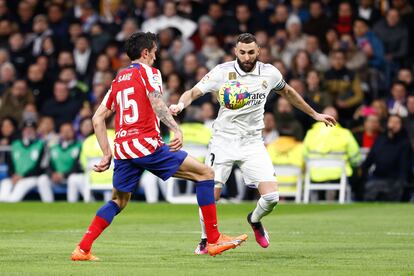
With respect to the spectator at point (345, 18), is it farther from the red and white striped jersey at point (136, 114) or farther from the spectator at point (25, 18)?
the red and white striped jersey at point (136, 114)

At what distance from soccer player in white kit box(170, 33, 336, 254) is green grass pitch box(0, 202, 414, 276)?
611 millimetres

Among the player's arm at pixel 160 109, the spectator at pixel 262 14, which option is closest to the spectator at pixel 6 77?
the spectator at pixel 262 14

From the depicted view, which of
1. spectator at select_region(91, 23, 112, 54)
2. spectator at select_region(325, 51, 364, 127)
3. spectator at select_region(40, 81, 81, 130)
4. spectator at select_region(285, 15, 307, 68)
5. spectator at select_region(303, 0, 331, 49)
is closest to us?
spectator at select_region(325, 51, 364, 127)

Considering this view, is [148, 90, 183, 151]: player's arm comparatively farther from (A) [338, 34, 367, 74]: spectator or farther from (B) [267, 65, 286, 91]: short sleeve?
(A) [338, 34, 367, 74]: spectator

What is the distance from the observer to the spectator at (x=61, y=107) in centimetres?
2473

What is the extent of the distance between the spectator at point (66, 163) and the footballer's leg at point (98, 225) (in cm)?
1175

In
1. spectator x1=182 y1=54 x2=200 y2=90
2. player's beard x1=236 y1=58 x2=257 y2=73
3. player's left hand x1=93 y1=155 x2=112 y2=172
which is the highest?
player's beard x1=236 y1=58 x2=257 y2=73

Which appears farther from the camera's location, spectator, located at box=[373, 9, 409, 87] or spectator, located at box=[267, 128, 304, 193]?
spectator, located at box=[373, 9, 409, 87]

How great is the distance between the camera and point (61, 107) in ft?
81.8

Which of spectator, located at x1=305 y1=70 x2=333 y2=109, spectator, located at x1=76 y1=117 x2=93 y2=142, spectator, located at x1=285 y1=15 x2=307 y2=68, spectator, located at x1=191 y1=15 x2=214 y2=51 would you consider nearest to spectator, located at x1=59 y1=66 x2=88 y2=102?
spectator, located at x1=76 y1=117 x2=93 y2=142

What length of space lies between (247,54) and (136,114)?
1750 mm

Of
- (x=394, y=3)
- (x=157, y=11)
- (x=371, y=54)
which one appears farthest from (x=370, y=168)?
(x=157, y=11)

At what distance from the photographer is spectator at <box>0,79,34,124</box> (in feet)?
82.6

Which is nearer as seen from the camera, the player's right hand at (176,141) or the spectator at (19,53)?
the player's right hand at (176,141)
